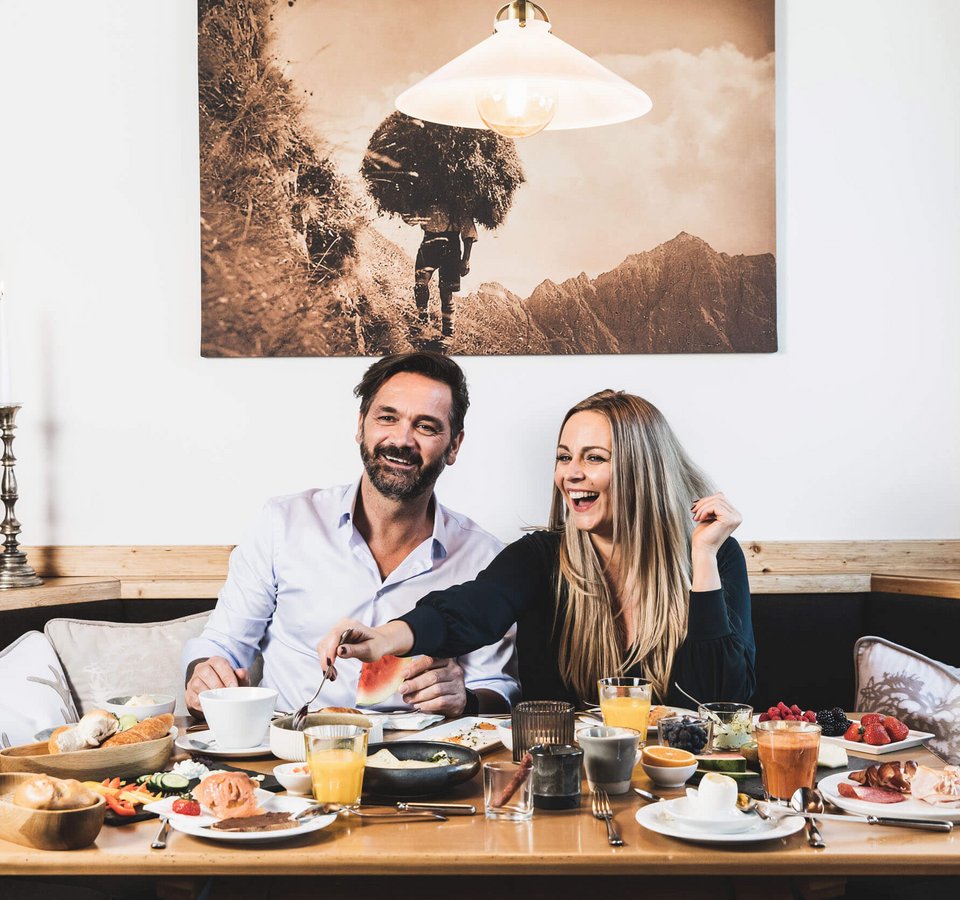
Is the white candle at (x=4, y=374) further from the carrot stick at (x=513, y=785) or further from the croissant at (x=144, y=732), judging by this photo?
the carrot stick at (x=513, y=785)

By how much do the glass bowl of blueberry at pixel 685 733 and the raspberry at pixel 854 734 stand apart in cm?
29

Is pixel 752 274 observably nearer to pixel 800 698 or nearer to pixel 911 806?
pixel 800 698

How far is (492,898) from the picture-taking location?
155 cm

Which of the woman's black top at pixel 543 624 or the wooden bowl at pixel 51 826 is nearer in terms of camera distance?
the wooden bowl at pixel 51 826

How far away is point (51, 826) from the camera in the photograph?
52.3 inches

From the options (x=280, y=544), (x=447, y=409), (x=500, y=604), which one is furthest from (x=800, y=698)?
(x=280, y=544)

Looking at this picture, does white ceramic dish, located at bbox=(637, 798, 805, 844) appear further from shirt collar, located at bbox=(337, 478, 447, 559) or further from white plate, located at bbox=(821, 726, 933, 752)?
shirt collar, located at bbox=(337, 478, 447, 559)

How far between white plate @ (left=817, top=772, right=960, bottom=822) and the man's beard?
1.33 m

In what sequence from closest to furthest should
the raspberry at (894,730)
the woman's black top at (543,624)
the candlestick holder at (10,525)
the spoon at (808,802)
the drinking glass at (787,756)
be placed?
the spoon at (808,802) → the drinking glass at (787,756) → the raspberry at (894,730) → the woman's black top at (543,624) → the candlestick holder at (10,525)

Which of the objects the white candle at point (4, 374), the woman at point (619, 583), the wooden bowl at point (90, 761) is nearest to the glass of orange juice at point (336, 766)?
the wooden bowl at point (90, 761)

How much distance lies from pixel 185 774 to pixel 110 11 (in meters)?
2.40

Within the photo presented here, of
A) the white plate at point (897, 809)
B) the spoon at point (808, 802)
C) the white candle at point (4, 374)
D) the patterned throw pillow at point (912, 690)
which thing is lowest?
the patterned throw pillow at point (912, 690)

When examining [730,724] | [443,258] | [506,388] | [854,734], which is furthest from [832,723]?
[443,258]

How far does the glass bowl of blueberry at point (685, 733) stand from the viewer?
1749 mm
